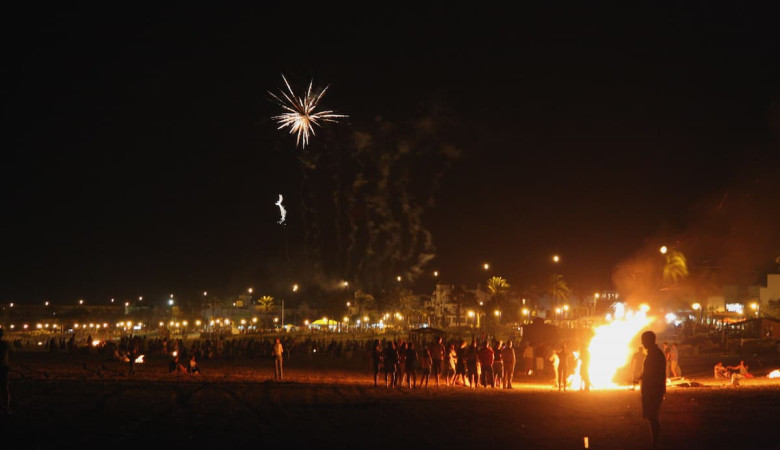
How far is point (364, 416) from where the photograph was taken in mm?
14008

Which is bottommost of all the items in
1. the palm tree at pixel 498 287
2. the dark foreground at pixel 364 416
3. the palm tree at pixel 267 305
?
the dark foreground at pixel 364 416

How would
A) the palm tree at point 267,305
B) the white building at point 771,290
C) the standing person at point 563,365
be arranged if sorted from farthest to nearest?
the palm tree at point 267,305 < the white building at point 771,290 < the standing person at point 563,365

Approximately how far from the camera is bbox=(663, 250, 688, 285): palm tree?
81.7 meters

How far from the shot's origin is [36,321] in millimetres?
128500

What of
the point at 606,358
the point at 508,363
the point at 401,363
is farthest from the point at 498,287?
the point at 401,363

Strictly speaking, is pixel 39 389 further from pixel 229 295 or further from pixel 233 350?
pixel 229 295

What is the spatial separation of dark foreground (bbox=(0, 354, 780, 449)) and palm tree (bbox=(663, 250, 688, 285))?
64.2 meters

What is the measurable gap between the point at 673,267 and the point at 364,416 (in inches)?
2990

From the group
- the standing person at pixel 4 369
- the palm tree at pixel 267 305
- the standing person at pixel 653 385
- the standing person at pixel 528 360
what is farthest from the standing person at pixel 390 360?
the palm tree at pixel 267 305

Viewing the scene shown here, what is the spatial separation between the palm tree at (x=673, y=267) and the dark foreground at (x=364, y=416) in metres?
64.2

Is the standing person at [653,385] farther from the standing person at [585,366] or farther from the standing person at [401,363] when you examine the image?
the standing person at [401,363]

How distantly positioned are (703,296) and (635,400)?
→ 7566 centimetres

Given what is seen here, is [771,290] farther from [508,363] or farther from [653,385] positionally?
[653,385]

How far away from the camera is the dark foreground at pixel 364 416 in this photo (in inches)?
432
